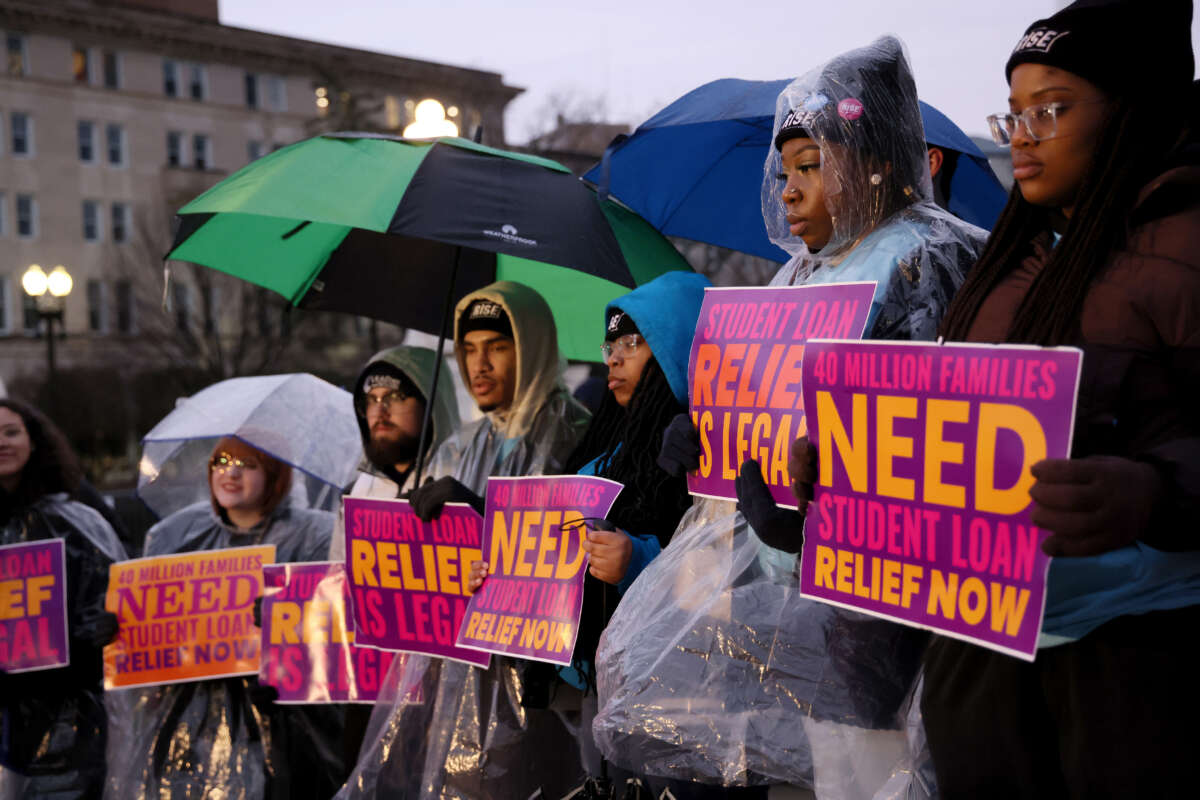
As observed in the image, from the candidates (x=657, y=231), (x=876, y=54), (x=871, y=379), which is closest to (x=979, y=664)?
(x=871, y=379)

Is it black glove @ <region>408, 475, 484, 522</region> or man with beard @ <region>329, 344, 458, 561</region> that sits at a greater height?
man with beard @ <region>329, 344, 458, 561</region>

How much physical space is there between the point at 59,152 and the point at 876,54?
48.1m

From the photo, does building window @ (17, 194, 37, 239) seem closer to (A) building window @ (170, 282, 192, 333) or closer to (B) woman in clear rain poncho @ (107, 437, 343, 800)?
(A) building window @ (170, 282, 192, 333)

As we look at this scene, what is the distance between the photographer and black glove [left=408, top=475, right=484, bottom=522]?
157 inches

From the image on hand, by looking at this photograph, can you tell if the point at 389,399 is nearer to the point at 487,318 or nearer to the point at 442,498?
the point at 487,318

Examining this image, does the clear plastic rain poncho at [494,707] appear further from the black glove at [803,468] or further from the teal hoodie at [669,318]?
the black glove at [803,468]

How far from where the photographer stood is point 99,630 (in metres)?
4.93

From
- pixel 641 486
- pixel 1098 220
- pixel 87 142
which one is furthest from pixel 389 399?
pixel 87 142

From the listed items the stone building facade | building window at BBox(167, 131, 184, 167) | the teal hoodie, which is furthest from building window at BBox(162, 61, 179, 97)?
the teal hoodie

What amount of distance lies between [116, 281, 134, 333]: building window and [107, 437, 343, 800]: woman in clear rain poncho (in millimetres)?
40808

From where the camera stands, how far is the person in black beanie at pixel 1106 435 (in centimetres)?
179

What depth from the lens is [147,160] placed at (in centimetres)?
4731

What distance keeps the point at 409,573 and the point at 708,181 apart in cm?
180

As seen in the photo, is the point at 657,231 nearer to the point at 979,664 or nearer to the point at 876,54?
the point at 876,54
